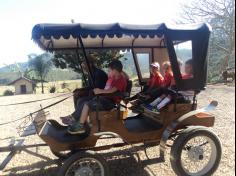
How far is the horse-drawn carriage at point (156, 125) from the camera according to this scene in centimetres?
405

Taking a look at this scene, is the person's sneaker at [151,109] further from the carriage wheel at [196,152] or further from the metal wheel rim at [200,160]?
the metal wheel rim at [200,160]

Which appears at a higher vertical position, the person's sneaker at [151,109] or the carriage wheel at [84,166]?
the person's sneaker at [151,109]

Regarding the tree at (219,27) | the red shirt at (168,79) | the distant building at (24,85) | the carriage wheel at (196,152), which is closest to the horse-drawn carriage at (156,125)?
the carriage wheel at (196,152)

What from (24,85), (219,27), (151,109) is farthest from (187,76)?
(24,85)

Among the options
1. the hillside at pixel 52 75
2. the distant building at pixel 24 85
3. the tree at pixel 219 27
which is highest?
the tree at pixel 219 27

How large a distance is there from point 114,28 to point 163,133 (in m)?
1.63

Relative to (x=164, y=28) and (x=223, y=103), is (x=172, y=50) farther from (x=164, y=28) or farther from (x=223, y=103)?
(x=223, y=103)

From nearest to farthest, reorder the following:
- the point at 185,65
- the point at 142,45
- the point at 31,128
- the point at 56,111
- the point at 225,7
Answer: the point at 185,65, the point at 31,128, the point at 142,45, the point at 56,111, the point at 225,7

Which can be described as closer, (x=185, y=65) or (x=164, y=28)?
(x=164, y=28)

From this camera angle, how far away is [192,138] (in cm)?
448

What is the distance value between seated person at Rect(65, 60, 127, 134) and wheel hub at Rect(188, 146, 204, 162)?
48.9 inches

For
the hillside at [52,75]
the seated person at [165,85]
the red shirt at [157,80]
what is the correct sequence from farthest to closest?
the hillside at [52,75]
the red shirt at [157,80]
the seated person at [165,85]

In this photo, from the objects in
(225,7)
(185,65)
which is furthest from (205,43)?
(225,7)

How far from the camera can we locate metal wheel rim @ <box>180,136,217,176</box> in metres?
4.47
